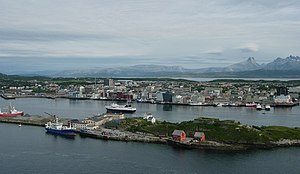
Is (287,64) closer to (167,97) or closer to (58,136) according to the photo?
(167,97)

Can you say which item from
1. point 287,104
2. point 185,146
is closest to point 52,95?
point 287,104

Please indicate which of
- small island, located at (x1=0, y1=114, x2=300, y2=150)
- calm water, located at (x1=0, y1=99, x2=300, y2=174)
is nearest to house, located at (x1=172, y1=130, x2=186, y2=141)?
small island, located at (x1=0, y1=114, x2=300, y2=150)

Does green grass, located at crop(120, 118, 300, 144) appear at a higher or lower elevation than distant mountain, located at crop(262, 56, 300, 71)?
lower

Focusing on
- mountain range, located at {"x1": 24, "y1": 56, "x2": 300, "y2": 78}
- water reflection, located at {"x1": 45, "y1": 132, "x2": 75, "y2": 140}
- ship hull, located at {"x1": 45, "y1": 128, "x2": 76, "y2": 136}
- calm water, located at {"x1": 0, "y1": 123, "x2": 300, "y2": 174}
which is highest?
mountain range, located at {"x1": 24, "y1": 56, "x2": 300, "y2": 78}

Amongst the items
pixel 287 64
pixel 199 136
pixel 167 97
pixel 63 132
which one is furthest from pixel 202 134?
pixel 287 64

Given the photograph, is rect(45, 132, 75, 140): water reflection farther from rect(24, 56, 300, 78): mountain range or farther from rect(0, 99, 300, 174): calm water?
rect(24, 56, 300, 78): mountain range

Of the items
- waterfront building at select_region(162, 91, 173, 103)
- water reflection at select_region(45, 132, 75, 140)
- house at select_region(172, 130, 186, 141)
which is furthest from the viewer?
waterfront building at select_region(162, 91, 173, 103)

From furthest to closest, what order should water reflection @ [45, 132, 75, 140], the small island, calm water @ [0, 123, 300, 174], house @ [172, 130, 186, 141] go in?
water reflection @ [45, 132, 75, 140]
house @ [172, 130, 186, 141]
the small island
calm water @ [0, 123, 300, 174]
